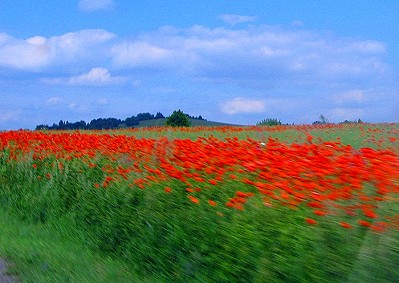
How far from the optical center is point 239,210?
20.2 feet

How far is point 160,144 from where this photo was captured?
10109 millimetres

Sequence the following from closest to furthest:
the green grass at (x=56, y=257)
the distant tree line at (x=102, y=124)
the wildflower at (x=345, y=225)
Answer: the wildflower at (x=345, y=225) < the green grass at (x=56, y=257) < the distant tree line at (x=102, y=124)

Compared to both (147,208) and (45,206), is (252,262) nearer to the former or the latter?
(147,208)

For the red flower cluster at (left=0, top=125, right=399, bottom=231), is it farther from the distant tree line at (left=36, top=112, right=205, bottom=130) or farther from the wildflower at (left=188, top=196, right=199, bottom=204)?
the distant tree line at (left=36, top=112, right=205, bottom=130)

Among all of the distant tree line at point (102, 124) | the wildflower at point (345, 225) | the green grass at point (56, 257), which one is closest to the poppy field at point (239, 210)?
the wildflower at point (345, 225)

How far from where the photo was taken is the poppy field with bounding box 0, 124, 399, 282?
4.78 m

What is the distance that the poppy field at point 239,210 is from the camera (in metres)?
4.78

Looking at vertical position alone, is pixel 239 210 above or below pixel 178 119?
below

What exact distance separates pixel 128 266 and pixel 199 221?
164 cm

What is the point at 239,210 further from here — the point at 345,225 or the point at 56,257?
the point at 56,257

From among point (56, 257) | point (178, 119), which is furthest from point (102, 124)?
point (56, 257)

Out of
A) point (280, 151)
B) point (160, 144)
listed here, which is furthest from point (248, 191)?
point (160, 144)

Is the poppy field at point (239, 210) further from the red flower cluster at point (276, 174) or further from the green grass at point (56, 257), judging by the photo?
the green grass at point (56, 257)

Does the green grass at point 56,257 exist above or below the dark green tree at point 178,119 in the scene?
below
